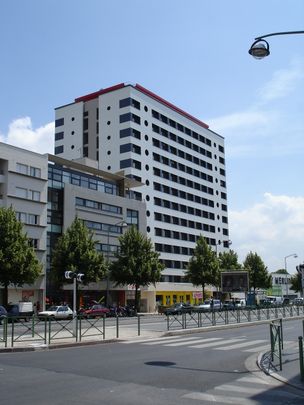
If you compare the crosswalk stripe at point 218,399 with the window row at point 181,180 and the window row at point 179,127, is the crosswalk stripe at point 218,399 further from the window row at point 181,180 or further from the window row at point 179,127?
the window row at point 179,127

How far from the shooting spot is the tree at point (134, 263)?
54094 millimetres

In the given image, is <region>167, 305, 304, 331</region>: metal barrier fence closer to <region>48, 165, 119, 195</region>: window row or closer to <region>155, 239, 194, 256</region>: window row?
<region>48, 165, 119, 195</region>: window row

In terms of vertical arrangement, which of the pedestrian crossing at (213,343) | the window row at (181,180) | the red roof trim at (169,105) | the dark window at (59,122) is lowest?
the pedestrian crossing at (213,343)

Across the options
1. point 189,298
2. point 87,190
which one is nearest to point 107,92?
point 87,190

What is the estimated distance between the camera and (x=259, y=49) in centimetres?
1048

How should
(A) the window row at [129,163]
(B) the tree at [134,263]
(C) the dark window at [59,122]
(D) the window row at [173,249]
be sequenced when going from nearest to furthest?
1. (B) the tree at [134,263]
2. (A) the window row at [129,163]
3. (D) the window row at [173,249]
4. (C) the dark window at [59,122]

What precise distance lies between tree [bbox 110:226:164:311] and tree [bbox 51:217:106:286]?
215 inches

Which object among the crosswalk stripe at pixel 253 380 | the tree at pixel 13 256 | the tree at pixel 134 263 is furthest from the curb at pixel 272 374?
the tree at pixel 134 263

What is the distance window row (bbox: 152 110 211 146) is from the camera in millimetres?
79113

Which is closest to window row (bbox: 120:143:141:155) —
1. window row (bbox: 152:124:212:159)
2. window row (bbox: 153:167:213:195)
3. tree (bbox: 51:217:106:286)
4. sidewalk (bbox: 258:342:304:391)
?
window row (bbox: 153:167:213:195)

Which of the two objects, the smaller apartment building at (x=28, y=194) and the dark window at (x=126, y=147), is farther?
the dark window at (x=126, y=147)

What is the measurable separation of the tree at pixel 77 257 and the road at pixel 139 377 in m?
30.2

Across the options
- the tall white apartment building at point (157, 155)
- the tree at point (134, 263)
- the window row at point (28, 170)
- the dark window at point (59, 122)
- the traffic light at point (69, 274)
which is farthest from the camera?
the dark window at point (59, 122)

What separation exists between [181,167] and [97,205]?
2853 cm
